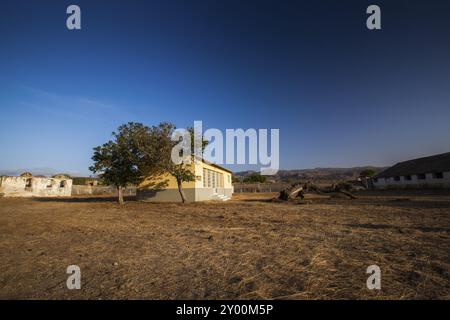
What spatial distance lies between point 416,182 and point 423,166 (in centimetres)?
310

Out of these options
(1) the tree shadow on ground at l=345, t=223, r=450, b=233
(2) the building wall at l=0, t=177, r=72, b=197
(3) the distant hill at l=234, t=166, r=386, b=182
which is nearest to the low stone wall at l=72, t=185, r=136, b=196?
(2) the building wall at l=0, t=177, r=72, b=197

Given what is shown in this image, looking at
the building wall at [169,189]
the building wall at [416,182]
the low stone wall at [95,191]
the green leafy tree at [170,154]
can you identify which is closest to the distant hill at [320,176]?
the building wall at [416,182]

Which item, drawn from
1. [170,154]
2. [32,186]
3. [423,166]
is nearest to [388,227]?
[170,154]

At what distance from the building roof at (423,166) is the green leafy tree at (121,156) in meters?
39.5

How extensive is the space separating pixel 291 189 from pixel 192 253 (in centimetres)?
1773

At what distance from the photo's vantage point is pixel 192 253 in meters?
5.39

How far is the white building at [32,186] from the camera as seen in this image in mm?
30812

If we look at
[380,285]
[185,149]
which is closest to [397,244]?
[380,285]

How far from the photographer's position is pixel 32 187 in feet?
111

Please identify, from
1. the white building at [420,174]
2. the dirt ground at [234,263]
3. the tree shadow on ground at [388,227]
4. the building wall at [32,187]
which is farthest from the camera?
the white building at [420,174]

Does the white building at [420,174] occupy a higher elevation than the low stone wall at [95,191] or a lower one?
higher

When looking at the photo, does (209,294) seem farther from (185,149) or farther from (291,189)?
(291,189)

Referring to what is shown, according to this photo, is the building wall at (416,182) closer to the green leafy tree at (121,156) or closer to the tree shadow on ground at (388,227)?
the tree shadow on ground at (388,227)
